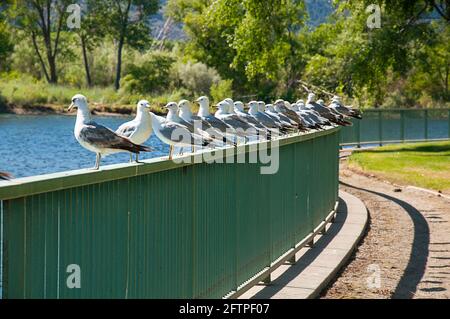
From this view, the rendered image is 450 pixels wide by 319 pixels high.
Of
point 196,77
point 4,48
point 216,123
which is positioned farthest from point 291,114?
point 4,48

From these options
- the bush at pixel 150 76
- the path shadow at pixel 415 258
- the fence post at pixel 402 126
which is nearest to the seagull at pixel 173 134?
the path shadow at pixel 415 258

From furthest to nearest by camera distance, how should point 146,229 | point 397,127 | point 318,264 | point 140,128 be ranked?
point 397,127, point 318,264, point 140,128, point 146,229

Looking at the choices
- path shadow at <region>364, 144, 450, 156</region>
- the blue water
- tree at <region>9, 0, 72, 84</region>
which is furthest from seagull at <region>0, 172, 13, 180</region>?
tree at <region>9, 0, 72, 84</region>

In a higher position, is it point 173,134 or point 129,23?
point 129,23

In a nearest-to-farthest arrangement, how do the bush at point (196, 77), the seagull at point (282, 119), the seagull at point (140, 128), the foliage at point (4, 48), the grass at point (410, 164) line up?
the seagull at point (140, 128), the seagull at point (282, 119), the grass at point (410, 164), the bush at point (196, 77), the foliage at point (4, 48)

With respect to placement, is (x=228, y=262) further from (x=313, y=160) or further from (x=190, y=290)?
(x=313, y=160)

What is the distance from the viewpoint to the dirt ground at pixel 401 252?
412 inches

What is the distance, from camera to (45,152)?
31.6 metres

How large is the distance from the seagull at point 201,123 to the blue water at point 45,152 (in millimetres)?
9442

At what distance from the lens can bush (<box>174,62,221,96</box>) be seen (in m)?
72.2

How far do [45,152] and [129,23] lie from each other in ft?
220

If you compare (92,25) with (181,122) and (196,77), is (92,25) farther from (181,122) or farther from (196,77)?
(181,122)

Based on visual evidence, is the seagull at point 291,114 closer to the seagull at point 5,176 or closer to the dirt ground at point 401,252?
the dirt ground at point 401,252

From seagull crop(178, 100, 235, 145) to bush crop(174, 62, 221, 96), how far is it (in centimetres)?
5956
